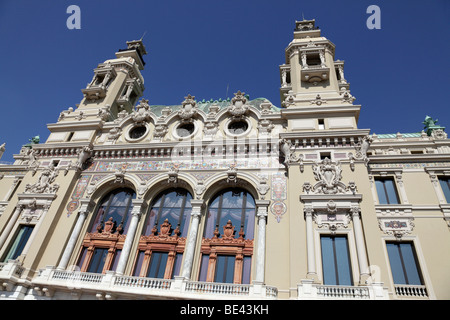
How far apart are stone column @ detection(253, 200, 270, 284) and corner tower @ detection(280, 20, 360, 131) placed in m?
6.50

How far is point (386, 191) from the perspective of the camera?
813 inches

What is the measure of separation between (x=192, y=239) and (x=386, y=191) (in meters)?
13.8

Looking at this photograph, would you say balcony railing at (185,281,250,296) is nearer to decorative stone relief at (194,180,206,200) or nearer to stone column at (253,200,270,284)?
stone column at (253,200,270,284)

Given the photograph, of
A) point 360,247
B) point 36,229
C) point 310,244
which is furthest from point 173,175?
point 360,247

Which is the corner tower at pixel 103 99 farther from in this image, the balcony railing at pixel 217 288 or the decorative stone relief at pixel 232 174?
the balcony railing at pixel 217 288

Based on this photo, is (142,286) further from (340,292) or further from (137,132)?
(137,132)

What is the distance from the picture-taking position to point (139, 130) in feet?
88.1

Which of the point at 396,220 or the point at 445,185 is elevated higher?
the point at 445,185

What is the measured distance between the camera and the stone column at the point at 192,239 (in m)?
18.0

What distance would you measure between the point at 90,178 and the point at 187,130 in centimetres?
883

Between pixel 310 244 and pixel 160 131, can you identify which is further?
pixel 160 131

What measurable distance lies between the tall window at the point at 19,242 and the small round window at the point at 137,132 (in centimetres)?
1043

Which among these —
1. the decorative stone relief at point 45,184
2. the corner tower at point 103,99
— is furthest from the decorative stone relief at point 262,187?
the decorative stone relief at point 45,184

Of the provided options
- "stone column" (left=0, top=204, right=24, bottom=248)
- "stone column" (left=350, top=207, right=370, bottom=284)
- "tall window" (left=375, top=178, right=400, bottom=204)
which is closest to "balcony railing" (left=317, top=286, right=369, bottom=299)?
"stone column" (left=350, top=207, right=370, bottom=284)
